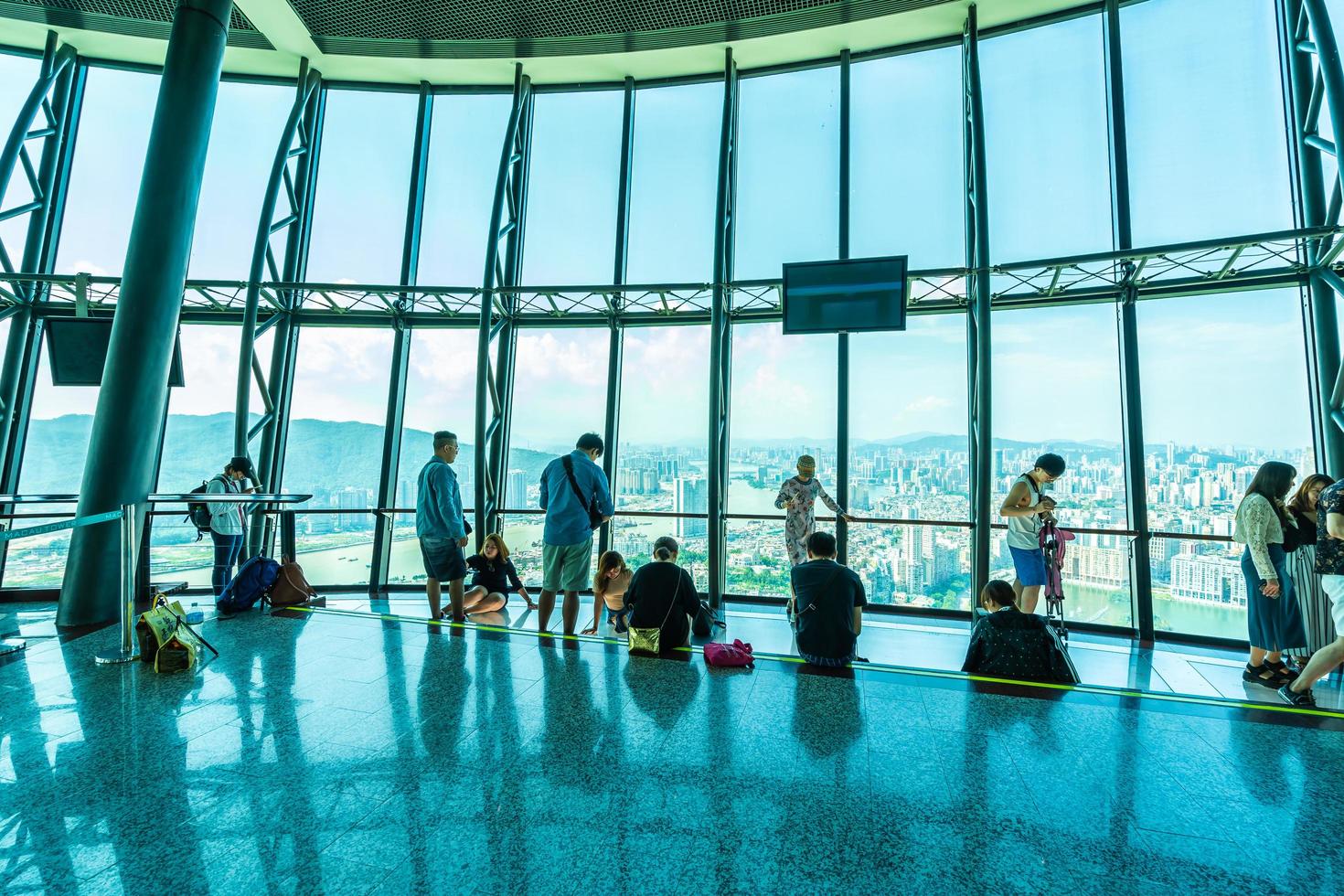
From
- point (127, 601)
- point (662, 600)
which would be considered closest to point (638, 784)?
point (662, 600)

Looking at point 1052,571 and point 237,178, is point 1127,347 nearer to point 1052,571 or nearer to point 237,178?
point 1052,571

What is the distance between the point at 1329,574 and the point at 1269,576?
31cm

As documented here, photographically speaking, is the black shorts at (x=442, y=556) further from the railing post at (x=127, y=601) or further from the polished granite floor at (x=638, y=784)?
the railing post at (x=127, y=601)

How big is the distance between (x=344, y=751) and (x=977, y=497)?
626 cm

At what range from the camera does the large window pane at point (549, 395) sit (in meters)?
7.78

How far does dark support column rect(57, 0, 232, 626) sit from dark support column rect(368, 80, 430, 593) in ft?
8.97

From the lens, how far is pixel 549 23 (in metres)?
7.06

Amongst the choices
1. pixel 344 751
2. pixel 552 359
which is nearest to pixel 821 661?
pixel 344 751

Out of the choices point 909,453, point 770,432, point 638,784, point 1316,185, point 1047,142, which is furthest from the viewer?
point 770,432

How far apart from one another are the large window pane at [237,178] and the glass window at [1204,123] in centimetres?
1055

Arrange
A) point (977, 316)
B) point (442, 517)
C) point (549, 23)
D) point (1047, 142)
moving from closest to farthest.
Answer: point (442, 517) < point (977, 316) < point (1047, 142) < point (549, 23)

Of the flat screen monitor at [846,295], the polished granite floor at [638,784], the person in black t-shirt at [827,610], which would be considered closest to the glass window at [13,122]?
the polished granite floor at [638,784]

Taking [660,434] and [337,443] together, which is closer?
[660,434]

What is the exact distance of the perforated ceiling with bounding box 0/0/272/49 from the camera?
676 cm
